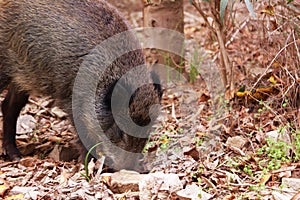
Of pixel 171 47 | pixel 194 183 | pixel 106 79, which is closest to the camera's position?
pixel 194 183

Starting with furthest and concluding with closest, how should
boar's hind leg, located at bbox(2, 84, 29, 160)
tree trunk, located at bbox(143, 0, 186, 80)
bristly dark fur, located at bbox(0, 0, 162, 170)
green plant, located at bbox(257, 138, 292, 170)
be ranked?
1. tree trunk, located at bbox(143, 0, 186, 80)
2. boar's hind leg, located at bbox(2, 84, 29, 160)
3. bristly dark fur, located at bbox(0, 0, 162, 170)
4. green plant, located at bbox(257, 138, 292, 170)

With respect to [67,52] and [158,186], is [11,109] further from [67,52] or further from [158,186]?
[158,186]

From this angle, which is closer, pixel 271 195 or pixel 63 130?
pixel 271 195

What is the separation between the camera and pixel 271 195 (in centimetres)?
420

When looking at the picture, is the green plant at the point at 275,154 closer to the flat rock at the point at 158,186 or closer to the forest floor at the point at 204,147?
the forest floor at the point at 204,147

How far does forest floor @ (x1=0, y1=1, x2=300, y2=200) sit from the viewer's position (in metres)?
4.49

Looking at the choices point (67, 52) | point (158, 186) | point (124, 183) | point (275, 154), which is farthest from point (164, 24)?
point (158, 186)

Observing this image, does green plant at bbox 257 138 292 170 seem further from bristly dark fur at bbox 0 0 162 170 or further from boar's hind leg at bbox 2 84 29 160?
boar's hind leg at bbox 2 84 29 160

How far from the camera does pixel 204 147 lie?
5.38m

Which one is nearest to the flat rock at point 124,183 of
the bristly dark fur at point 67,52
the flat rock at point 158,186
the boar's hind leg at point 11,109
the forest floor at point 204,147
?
the forest floor at point 204,147

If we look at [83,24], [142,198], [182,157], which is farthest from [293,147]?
[83,24]

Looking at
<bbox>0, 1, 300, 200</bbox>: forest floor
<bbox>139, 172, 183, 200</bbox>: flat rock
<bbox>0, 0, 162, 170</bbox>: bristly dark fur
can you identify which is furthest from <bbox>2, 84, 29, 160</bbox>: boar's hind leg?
<bbox>139, 172, 183, 200</bbox>: flat rock

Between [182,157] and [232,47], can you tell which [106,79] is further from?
[232,47]

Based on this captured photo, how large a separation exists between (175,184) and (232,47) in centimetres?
337
